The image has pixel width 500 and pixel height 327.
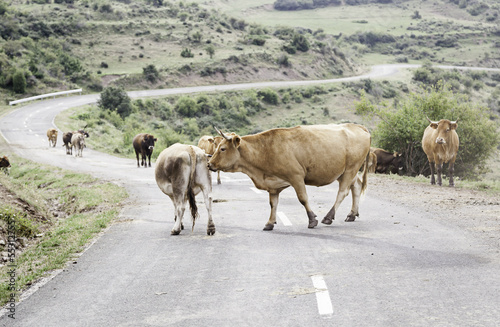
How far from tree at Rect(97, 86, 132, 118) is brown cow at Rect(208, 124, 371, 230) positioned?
4472 cm

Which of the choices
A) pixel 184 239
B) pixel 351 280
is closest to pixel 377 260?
pixel 351 280

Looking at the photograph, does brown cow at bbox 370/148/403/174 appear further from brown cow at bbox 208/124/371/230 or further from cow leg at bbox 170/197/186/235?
cow leg at bbox 170/197/186/235

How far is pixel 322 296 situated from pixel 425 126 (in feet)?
78.8

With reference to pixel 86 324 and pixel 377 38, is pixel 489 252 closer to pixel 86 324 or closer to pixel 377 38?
pixel 86 324

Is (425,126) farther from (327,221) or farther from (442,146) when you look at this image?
(327,221)

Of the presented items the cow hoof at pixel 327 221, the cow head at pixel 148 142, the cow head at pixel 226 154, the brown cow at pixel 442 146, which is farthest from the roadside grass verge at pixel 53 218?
the brown cow at pixel 442 146

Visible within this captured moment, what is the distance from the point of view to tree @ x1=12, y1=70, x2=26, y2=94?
63375 mm

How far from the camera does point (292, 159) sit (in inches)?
427

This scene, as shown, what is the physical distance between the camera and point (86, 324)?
19.6ft

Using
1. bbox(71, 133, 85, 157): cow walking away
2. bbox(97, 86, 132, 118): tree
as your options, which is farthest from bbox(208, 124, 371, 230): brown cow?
bbox(97, 86, 132, 118): tree

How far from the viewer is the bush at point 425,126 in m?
29.6

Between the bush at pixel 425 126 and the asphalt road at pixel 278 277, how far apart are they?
58.9 feet

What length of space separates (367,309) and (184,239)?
4.93 m

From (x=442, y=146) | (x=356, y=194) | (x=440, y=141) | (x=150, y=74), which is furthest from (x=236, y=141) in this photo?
(x=150, y=74)
